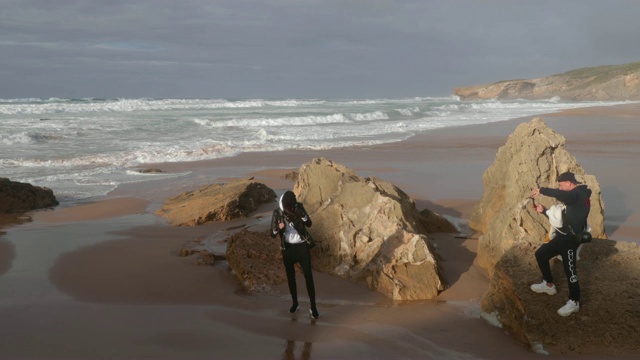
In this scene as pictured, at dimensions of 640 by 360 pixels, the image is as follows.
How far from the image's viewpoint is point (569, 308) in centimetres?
555

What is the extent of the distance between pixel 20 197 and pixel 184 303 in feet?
20.7

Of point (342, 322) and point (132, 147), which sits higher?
point (132, 147)

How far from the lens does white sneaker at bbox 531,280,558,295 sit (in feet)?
18.9

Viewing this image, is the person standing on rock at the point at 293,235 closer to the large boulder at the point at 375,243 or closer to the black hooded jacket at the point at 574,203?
the large boulder at the point at 375,243

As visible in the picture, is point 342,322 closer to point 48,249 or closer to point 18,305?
point 18,305

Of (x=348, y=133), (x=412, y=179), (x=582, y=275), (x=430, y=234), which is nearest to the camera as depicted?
(x=582, y=275)

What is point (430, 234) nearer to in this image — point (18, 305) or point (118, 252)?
point (118, 252)

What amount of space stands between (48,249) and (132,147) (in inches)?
581

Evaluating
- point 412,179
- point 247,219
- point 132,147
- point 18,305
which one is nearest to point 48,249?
point 18,305

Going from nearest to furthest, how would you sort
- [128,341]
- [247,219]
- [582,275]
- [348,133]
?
[128,341] → [582,275] → [247,219] → [348,133]

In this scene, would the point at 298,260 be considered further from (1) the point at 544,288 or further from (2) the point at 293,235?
(1) the point at 544,288

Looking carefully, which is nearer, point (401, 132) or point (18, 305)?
point (18, 305)

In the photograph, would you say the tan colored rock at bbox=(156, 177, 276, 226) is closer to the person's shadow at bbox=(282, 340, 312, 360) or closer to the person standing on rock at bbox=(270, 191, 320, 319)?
the person standing on rock at bbox=(270, 191, 320, 319)

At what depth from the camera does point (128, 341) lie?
5.55 metres
